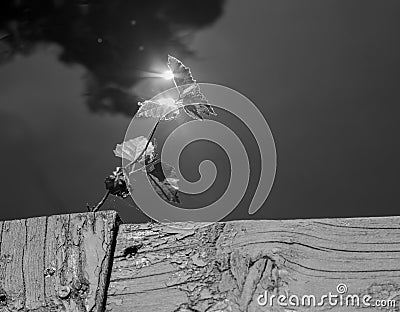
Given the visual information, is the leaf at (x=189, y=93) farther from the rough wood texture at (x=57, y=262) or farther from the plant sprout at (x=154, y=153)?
the rough wood texture at (x=57, y=262)

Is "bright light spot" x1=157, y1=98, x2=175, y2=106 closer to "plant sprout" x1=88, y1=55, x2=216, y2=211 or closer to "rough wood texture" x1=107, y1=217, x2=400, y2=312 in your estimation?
"plant sprout" x1=88, y1=55, x2=216, y2=211

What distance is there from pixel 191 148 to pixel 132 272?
2.51 feet

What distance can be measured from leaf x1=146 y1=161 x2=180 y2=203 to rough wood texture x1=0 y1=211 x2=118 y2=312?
0.06m

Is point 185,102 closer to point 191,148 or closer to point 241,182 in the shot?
point 241,182

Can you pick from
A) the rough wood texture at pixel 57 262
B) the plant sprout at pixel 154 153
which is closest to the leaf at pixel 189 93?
the plant sprout at pixel 154 153

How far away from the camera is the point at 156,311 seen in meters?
0.28

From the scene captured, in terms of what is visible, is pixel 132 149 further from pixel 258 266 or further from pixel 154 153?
pixel 258 266

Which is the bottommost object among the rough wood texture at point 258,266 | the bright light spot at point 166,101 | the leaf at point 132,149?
the rough wood texture at point 258,266

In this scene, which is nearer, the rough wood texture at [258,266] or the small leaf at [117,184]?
the rough wood texture at [258,266]

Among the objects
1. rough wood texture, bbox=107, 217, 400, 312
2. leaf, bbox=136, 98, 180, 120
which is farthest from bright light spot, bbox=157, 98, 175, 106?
rough wood texture, bbox=107, 217, 400, 312

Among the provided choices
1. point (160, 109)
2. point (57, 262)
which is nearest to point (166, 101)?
point (160, 109)

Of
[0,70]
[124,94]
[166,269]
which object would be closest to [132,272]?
[166,269]

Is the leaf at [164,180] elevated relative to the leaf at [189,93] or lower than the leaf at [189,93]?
lower

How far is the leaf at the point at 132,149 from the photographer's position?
385mm
